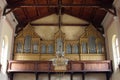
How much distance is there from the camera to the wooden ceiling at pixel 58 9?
16594 millimetres

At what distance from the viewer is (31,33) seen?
1923cm

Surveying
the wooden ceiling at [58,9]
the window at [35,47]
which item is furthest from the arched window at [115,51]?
the window at [35,47]

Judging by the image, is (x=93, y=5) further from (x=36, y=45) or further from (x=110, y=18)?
(x=36, y=45)

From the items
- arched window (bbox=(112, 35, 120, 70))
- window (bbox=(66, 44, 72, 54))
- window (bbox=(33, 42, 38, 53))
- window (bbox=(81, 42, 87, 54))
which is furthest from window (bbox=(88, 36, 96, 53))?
window (bbox=(33, 42, 38, 53))

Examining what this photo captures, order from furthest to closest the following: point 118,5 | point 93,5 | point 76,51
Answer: point 76,51 → point 93,5 → point 118,5

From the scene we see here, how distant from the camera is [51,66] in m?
17.2

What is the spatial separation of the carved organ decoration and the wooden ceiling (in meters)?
0.96

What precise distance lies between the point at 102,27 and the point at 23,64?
738cm

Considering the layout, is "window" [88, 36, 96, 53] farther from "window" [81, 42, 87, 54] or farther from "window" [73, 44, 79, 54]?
"window" [73, 44, 79, 54]

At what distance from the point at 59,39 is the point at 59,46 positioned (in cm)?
67

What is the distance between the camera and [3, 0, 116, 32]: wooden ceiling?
16594 millimetres

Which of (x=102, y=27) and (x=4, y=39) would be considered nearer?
(x=4, y=39)

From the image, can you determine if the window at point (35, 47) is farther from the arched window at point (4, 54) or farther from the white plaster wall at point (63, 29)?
the arched window at point (4, 54)

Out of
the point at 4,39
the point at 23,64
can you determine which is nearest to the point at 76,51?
the point at 23,64
